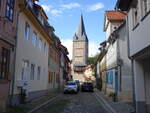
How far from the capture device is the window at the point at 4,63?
37.9 feet

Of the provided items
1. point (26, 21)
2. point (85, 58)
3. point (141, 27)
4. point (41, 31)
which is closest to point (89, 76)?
point (85, 58)

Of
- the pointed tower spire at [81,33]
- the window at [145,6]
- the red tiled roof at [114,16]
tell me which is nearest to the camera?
the window at [145,6]

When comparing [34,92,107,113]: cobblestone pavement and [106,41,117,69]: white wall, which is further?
[106,41,117,69]: white wall

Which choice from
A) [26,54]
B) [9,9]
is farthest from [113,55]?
[9,9]

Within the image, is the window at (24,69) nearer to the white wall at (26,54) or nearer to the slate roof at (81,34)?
the white wall at (26,54)

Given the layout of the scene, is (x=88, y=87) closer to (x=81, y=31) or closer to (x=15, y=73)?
(x=15, y=73)

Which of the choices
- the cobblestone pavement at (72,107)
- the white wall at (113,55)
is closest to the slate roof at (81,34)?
the white wall at (113,55)

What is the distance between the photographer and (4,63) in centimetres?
1203

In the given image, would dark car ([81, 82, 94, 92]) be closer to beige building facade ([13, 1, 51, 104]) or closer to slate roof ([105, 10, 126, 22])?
slate roof ([105, 10, 126, 22])

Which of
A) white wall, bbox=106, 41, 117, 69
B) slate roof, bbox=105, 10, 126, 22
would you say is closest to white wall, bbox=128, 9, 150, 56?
white wall, bbox=106, 41, 117, 69

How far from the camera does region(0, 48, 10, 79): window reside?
1154 cm

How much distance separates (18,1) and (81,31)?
328 feet

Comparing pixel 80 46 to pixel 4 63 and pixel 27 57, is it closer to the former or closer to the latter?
pixel 27 57

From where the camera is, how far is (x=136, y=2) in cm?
1199
